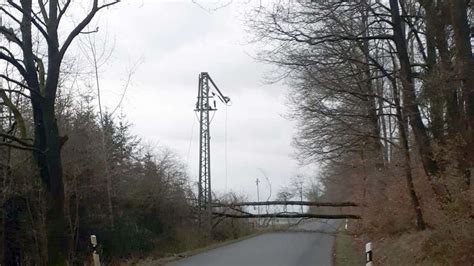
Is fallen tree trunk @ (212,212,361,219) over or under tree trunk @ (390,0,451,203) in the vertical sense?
under

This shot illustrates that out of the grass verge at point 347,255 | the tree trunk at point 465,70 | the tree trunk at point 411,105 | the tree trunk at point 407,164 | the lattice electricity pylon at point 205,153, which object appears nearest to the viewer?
the tree trunk at point 465,70

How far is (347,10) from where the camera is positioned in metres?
20.3

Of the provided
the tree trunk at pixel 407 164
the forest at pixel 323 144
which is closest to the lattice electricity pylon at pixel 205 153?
the forest at pixel 323 144

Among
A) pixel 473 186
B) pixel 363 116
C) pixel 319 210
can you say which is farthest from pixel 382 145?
pixel 319 210

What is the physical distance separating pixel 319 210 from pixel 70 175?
3104 centimetres

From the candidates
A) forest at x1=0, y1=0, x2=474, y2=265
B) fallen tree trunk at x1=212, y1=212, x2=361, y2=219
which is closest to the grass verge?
forest at x1=0, y1=0, x2=474, y2=265

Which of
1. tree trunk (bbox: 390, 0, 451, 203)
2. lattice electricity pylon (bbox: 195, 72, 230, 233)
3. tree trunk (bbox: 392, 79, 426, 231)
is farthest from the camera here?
lattice electricity pylon (bbox: 195, 72, 230, 233)

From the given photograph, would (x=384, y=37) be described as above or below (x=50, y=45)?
above

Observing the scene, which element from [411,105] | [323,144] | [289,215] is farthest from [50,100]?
[289,215]

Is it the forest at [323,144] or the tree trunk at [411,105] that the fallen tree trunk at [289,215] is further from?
the tree trunk at [411,105]

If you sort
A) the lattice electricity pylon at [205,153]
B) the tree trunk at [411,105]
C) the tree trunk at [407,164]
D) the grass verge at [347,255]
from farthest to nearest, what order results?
the lattice electricity pylon at [205,153], the grass verge at [347,255], the tree trunk at [407,164], the tree trunk at [411,105]

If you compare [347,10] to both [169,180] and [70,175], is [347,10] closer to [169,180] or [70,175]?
[70,175]

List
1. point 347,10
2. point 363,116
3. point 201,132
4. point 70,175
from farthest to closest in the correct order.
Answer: point 201,132
point 363,116
point 70,175
point 347,10

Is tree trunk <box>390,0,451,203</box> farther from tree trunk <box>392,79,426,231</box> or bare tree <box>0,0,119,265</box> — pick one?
bare tree <box>0,0,119,265</box>
